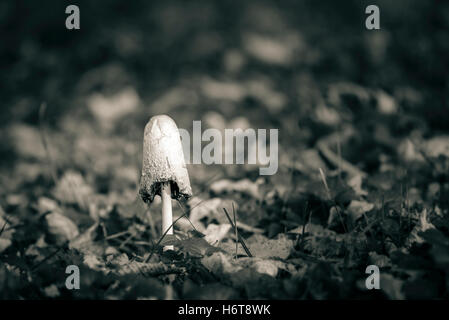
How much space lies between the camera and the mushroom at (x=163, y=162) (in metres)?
1.56

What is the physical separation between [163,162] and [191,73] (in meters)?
3.89

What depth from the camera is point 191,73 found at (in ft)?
17.3

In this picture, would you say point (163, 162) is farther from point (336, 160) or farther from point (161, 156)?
point (336, 160)

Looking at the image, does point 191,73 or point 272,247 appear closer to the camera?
point 272,247

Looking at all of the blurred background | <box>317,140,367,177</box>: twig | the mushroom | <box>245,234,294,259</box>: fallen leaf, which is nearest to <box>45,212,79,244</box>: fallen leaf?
the mushroom

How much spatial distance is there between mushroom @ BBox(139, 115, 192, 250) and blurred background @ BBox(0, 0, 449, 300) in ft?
6.13

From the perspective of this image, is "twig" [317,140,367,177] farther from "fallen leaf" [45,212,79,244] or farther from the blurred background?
"fallen leaf" [45,212,79,244]

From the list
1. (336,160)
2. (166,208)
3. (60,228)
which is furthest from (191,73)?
(166,208)

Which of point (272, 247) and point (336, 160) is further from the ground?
point (336, 160)

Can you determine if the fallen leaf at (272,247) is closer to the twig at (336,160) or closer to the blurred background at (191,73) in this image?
the twig at (336,160)

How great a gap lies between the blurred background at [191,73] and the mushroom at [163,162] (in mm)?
1870

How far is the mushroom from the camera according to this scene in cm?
156
